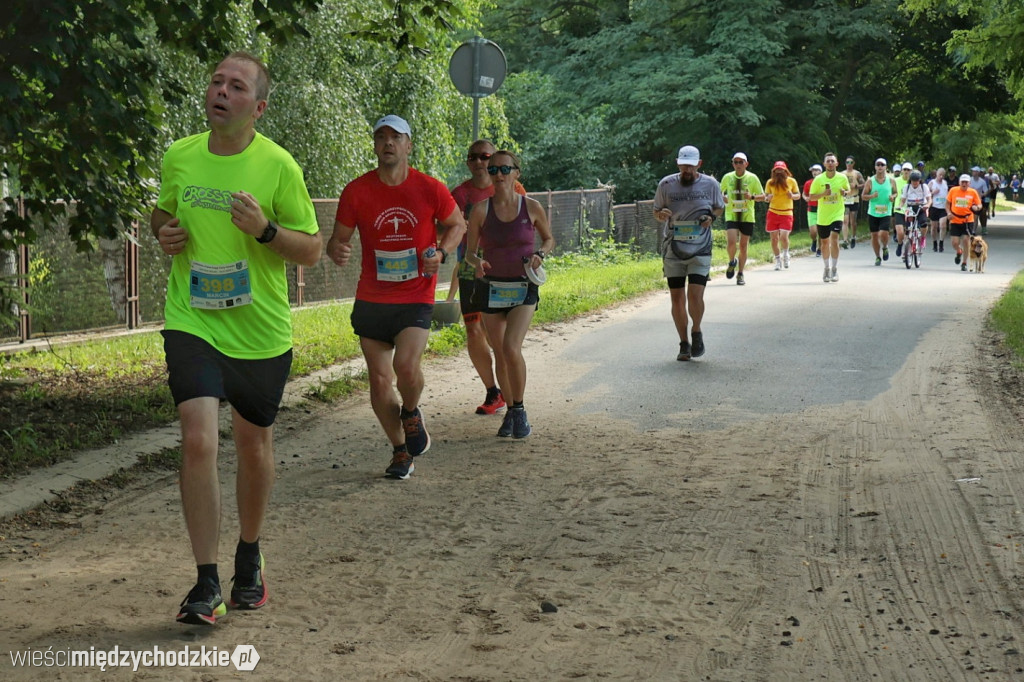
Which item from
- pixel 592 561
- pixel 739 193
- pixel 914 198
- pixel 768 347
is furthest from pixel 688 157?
pixel 914 198

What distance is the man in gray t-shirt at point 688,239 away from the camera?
12414 mm

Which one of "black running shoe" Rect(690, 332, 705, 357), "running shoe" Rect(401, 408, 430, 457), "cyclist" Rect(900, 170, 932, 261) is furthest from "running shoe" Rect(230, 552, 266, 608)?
"cyclist" Rect(900, 170, 932, 261)

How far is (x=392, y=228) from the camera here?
7.50 metres

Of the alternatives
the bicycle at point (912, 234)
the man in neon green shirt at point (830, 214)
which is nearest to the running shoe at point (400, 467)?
the man in neon green shirt at point (830, 214)

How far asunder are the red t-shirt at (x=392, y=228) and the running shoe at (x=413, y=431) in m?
0.66

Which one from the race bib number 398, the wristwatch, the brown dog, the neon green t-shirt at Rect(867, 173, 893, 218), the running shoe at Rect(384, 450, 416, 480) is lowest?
the running shoe at Rect(384, 450, 416, 480)

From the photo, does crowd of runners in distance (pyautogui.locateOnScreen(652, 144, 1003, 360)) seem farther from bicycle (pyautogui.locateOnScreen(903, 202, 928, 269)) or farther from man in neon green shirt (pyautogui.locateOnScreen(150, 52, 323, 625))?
man in neon green shirt (pyautogui.locateOnScreen(150, 52, 323, 625))

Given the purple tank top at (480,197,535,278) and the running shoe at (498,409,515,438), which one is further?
the purple tank top at (480,197,535,278)

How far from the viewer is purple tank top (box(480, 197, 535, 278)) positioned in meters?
8.91

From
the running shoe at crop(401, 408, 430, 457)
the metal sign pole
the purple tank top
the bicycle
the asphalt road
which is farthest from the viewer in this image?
the bicycle

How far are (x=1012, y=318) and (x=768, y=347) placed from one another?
13.6 feet

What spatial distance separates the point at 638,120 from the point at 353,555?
116ft

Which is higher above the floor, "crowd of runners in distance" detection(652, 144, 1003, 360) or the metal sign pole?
the metal sign pole

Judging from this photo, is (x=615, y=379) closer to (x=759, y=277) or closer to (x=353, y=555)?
(x=353, y=555)
